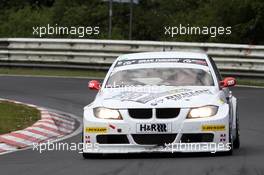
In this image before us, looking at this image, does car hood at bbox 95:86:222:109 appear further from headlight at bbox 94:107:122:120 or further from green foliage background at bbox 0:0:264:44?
green foliage background at bbox 0:0:264:44

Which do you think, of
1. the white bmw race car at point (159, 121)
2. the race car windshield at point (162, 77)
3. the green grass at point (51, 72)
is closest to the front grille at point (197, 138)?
the white bmw race car at point (159, 121)

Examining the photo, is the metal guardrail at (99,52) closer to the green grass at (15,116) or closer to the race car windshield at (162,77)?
the green grass at (15,116)

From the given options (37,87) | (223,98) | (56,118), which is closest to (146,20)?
(37,87)

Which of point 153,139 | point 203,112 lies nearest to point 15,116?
point 153,139

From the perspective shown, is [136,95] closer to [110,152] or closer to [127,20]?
[110,152]

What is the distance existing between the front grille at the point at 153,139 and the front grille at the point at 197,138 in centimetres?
14

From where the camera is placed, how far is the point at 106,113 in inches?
462

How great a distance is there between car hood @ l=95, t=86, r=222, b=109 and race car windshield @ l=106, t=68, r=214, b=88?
261 mm

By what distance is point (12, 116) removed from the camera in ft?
55.3

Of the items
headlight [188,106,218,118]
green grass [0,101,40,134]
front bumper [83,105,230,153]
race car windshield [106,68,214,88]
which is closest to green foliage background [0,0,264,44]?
green grass [0,101,40,134]

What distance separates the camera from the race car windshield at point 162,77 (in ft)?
41.6

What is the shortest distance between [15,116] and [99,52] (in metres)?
12.3

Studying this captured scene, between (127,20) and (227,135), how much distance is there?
94.0 ft

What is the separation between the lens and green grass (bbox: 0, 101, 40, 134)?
15.4 metres
